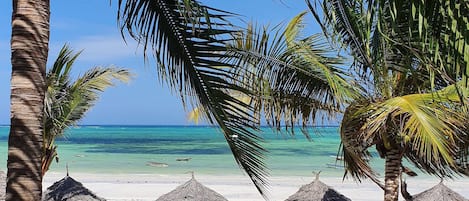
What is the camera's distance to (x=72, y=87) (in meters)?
9.63

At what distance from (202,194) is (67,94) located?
8.92 feet

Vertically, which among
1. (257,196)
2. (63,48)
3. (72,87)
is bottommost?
(257,196)

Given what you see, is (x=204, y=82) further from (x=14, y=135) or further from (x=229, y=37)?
(x=14, y=135)

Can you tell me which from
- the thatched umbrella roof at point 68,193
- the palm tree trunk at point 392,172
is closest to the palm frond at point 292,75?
the palm tree trunk at point 392,172

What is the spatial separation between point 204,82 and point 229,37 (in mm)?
328

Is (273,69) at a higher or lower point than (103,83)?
higher

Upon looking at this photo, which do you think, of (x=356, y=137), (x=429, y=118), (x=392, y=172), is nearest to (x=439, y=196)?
(x=392, y=172)

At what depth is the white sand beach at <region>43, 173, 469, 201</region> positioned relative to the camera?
17.8 metres

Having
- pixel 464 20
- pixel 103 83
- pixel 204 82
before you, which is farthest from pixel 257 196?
pixel 464 20

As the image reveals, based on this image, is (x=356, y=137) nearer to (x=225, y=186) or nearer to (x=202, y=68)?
(x=202, y=68)

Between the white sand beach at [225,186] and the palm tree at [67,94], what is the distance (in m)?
6.81

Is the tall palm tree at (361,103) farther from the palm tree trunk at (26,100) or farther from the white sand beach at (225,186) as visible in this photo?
the white sand beach at (225,186)

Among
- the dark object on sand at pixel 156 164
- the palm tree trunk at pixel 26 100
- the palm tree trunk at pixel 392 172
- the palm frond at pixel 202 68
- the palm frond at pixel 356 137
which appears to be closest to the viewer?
the palm tree trunk at pixel 26 100

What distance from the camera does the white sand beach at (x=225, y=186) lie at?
699 inches
